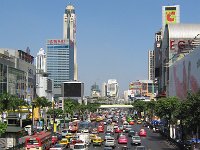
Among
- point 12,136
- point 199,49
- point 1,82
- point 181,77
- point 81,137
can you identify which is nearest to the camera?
point 12,136

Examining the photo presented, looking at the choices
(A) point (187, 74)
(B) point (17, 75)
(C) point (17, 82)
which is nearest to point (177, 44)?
(B) point (17, 75)

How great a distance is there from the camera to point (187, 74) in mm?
94000

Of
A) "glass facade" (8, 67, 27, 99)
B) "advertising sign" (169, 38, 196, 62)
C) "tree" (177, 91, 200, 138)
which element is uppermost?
"advertising sign" (169, 38, 196, 62)

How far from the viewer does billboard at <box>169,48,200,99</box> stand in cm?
8169

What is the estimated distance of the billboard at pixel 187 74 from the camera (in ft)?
268

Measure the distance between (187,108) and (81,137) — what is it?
17573mm

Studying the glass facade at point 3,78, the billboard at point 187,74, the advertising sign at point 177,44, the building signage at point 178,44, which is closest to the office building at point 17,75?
the glass facade at point 3,78

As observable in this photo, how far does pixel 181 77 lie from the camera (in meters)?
105

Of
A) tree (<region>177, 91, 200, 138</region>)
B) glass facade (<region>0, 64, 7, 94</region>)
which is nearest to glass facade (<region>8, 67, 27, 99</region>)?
glass facade (<region>0, 64, 7, 94</region>)

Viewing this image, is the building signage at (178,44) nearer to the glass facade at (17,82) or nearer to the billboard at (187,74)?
the billboard at (187,74)

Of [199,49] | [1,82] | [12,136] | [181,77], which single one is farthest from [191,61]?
[1,82]

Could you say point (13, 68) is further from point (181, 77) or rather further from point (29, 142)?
point (29, 142)

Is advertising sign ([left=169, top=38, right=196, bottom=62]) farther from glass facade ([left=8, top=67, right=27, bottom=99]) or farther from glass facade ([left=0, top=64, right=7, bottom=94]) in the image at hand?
glass facade ([left=0, top=64, right=7, bottom=94])

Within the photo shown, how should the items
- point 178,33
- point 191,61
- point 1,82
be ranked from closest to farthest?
1. point 191,61
2. point 1,82
3. point 178,33
